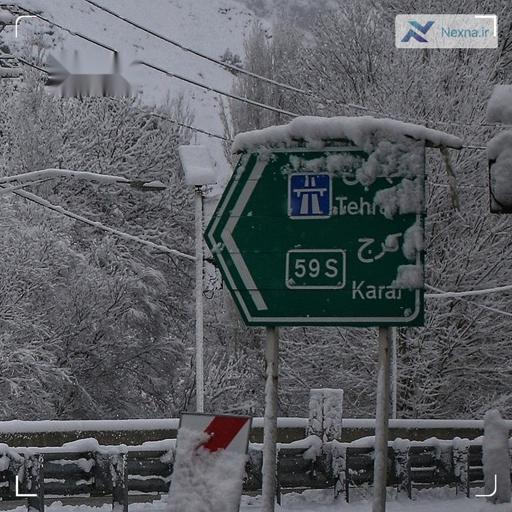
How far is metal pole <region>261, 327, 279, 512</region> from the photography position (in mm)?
7102

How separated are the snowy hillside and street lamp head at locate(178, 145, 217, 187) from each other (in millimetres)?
40281

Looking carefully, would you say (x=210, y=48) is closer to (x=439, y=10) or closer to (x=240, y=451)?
(x=439, y=10)

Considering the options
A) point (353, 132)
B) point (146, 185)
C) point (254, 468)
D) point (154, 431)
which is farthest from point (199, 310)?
point (353, 132)

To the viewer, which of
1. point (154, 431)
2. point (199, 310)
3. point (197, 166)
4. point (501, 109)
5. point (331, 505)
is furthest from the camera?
point (154, 431)

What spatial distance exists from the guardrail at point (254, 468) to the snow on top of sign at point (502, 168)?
9224mm

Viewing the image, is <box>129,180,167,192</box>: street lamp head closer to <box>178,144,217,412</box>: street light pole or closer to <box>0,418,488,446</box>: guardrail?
<box>178,144,217,412</box>: street light pole

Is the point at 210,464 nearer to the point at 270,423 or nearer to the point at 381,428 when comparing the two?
the point at 270,423

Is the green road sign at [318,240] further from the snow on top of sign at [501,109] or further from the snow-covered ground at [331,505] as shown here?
the snow-covered ground at [331,505]

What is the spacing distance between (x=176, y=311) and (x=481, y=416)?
1273cm

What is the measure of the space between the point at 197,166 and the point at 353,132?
1268 centimetres

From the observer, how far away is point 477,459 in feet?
63.0

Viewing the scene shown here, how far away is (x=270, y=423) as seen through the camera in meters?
7.12

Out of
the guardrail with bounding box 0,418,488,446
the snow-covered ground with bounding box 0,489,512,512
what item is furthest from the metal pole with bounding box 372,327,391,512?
the guardrail with bounding box 0,418,488,446

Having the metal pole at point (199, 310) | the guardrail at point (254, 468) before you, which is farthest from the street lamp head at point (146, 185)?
the guardrail at point (254, 468)
